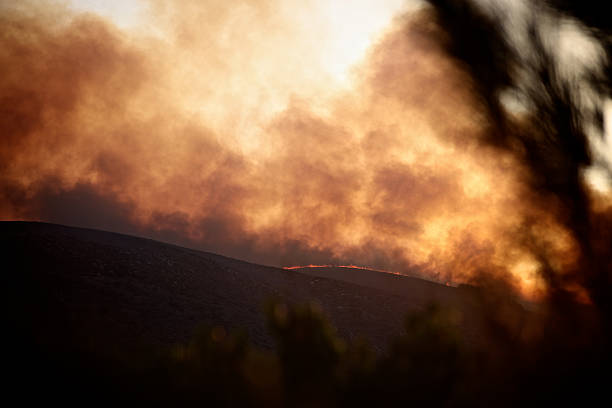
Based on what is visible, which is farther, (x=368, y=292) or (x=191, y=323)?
(x=368, y=292)

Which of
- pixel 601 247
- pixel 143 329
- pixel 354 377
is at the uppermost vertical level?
pixel 601 247

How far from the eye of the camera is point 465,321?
47.9ft

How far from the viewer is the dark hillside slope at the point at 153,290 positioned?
8539 millimetres

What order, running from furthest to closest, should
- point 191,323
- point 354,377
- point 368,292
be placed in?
point 368,292 → point 191,323 → point 354,377

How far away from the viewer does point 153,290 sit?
35.9 ft

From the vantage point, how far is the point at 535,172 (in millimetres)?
4426

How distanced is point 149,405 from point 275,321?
84 cm

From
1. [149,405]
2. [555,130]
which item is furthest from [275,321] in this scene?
[555,130]

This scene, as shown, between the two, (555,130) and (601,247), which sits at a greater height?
(555,130)

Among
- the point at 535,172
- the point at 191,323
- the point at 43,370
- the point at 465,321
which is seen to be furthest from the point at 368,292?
the point at 43,370

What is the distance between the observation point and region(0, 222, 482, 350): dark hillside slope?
8.54m

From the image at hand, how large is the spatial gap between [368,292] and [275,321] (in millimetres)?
14065

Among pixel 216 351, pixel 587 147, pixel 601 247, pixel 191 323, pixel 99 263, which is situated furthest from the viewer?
pixel 99 263

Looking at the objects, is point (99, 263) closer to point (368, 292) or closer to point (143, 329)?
point (143, 329)
